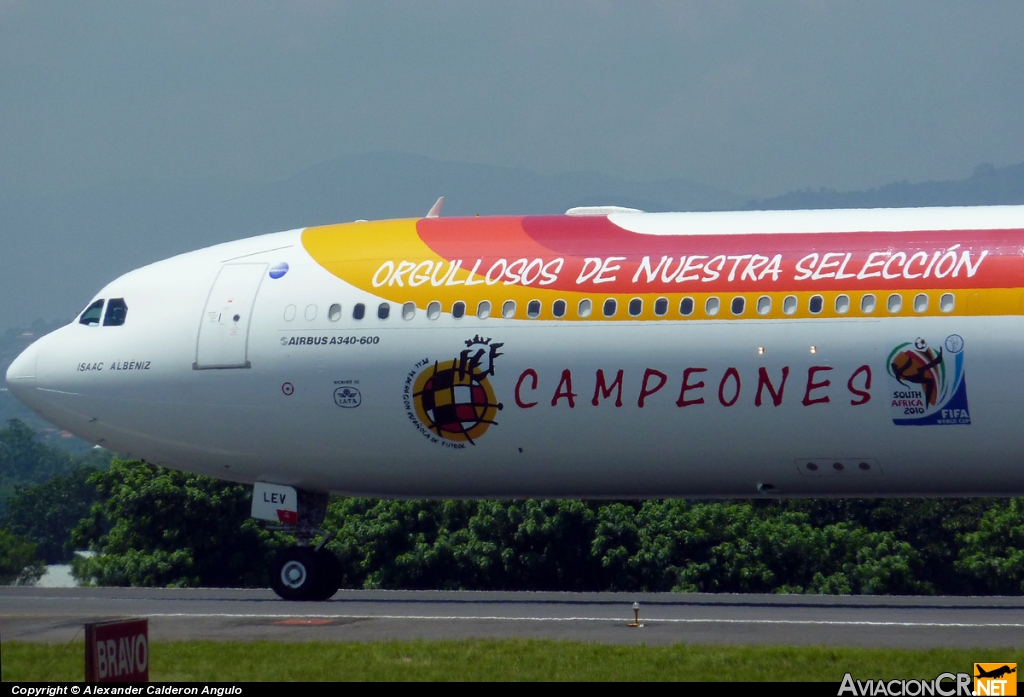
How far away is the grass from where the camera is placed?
1638cm

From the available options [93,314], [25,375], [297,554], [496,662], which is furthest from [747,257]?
[25,375]

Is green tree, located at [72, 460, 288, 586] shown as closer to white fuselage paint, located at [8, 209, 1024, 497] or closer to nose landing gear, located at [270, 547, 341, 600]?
white fuselage paint, located at [8, 209, 1024, 497]

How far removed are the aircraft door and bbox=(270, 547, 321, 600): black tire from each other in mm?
3503

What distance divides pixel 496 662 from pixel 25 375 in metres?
13.3

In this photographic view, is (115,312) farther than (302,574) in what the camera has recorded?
Yes

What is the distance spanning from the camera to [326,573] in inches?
1034

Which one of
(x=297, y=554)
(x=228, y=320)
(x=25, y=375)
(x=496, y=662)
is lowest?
(x=496, y=662)

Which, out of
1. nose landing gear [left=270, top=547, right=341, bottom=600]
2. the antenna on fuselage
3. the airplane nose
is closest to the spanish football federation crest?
nose landing gear [left=270, top=547, right=341, bottom=600]

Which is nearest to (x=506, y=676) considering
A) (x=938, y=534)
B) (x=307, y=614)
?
(x=307, y=614)

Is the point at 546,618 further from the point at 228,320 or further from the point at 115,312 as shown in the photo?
the point at 115,312

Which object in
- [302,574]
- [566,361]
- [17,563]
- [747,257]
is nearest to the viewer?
[747,257]

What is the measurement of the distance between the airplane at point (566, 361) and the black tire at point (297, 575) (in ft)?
0.15

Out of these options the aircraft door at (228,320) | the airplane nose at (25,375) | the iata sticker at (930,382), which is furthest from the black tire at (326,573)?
the iata sticker at (930,382)

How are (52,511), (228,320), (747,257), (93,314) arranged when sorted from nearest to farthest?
(747,257) < (228,320) < (93,314) < (52,511)
